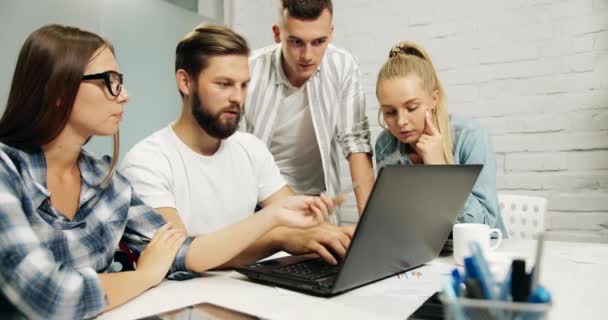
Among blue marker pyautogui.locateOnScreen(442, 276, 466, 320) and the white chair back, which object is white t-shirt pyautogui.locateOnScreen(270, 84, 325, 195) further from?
blue marker pyautogui.locateOnScreen(442, 276, 466, 320)

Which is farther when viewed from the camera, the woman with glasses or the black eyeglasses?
the black eyeglasses

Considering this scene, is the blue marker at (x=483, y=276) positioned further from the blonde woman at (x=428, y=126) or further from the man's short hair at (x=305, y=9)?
the man's short hair at (x=305, y=9)

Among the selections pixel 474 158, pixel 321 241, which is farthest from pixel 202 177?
pixel 474 158

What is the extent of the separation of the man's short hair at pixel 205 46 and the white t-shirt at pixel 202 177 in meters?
0.20

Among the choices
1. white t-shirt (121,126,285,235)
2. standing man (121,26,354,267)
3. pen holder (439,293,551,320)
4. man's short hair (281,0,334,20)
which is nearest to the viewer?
pen holder (439,293,551,320)

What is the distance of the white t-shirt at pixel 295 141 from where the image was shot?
76.6 inches

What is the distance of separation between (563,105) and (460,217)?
3.52 feet

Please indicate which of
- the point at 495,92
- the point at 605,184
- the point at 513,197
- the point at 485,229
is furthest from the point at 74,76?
the point at 605,184

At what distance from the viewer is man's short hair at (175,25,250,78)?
1444 mm

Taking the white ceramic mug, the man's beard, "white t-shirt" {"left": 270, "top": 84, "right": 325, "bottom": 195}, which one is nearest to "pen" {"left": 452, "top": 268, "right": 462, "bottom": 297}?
the white ceramic mug

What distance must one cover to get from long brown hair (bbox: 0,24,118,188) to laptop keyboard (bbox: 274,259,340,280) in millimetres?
483

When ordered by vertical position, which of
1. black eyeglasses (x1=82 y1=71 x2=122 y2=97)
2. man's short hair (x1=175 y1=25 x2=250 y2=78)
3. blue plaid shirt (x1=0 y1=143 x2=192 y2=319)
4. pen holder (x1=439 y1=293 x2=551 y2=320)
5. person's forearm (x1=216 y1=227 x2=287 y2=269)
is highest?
man's short hair (x1=175 y1=25 x2=250 y2=78)

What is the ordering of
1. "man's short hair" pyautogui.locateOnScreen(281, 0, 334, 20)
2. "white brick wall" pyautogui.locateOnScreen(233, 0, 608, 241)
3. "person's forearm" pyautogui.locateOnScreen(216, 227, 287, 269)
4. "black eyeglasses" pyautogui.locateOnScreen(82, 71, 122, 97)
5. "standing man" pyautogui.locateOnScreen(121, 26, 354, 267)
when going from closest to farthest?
"black eyeglasses" pyautogui.locateOnScreen(82, 71, 122, 97), "person's forearm" pyautogui.locateOnScreen(216, 227, 287, 269), "standing man" pyautogui.locateOnScreen(121, 26, 354, 267), "man's short hair" pyautogui.locateOnScreen(281, 0, 334, 20), "white brick wall" pyautogui.locateOnScreen(233, 0, 608, 241)

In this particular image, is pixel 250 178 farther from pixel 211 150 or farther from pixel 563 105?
pixel 563 105
